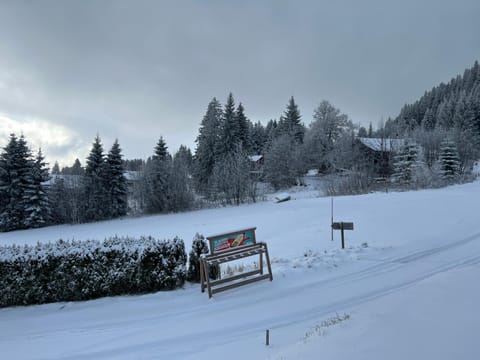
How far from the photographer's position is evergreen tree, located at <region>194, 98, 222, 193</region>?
30266mm

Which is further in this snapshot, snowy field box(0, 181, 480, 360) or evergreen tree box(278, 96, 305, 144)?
evergreen tree box(278, 96, 305, 144)

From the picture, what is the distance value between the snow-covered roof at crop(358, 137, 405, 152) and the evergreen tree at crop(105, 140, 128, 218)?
27.7 m

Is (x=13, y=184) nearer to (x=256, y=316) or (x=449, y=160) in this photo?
(x=256, y=316)

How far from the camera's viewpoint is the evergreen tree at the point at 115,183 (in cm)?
1961

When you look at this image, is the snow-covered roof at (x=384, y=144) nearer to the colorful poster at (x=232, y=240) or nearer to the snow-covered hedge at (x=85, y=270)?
the colorful poster at (x=232, y=240)

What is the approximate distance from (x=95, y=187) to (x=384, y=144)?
3119 centimetres

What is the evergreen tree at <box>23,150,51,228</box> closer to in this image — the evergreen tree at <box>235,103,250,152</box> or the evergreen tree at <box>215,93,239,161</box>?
the evergreen tree at <box>215,93,239,161</box>

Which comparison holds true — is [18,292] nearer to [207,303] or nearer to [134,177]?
[207,303]

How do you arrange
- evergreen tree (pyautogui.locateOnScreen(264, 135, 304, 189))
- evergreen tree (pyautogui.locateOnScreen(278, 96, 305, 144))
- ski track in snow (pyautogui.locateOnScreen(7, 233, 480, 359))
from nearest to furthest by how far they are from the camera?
ski track in snow (pyautogui.locateOnScreen(7, 233, 480, 359)) < evergreen tree (pyautogui.locateOnScreen(264, 135, 304, 189)) < evergreen tree (pyautogui.locateOnScreen(278, 96, 305, 144))

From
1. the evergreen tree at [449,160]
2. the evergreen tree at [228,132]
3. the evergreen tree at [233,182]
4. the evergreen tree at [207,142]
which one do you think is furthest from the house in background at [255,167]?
the evergreen tree at [449,160]

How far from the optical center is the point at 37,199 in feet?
58.4

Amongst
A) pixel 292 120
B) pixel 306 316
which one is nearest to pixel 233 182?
pixel 306 316

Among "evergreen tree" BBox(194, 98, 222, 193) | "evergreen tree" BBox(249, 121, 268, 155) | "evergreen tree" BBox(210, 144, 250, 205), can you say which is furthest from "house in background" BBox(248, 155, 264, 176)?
"evergreen tree" BBox(249, 121, 268, 155)

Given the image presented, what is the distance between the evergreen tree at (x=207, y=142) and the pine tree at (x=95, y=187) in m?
11.4
